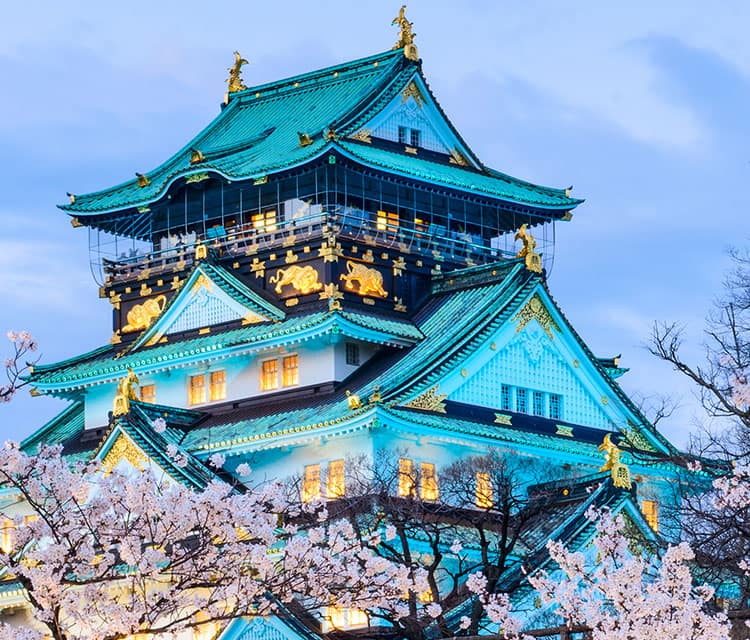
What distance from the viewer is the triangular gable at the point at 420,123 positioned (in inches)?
2601

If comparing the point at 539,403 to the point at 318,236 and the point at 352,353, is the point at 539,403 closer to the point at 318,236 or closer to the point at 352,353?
the point at 352,353

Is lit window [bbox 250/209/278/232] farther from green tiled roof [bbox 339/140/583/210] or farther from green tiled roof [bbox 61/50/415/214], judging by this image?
green tiled roof [bbox 339/140/583/210]

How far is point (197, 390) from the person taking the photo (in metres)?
63.6

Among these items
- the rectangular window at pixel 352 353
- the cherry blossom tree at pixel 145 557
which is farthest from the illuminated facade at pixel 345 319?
the cherry blossom tree at pixel 145 557

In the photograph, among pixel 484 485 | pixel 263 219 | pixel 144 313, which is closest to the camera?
pixel 484 485

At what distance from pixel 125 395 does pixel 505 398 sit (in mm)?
11831

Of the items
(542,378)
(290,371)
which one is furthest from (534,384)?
(290,371)

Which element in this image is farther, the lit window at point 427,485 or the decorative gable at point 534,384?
the decorative gable at point 534,384

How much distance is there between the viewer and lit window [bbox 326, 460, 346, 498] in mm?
55594

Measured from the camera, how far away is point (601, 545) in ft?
115

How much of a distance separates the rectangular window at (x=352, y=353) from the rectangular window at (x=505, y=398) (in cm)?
476

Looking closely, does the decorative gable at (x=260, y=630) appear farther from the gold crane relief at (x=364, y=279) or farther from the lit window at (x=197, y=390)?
the gold crane relief at (x=364, y=279)

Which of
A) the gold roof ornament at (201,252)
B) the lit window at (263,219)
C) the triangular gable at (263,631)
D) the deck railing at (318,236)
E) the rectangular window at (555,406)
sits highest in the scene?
the lit window at (263,219)

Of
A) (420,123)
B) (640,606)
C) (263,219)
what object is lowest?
(640,606)
